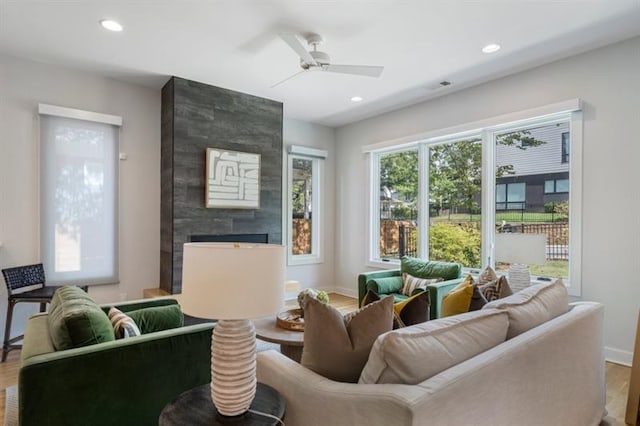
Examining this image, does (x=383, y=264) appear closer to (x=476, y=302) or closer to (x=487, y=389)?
(x=476, y=302)

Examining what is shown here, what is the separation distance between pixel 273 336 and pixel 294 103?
3479 mm

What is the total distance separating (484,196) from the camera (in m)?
4.23

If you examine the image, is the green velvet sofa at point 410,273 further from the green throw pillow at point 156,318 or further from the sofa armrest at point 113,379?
the sofa armrest at point 113,379

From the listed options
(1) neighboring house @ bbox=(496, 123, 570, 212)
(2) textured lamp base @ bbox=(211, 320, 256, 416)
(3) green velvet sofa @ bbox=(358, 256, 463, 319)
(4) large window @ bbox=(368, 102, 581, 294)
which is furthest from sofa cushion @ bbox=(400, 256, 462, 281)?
(2) textured lamp base @ bbox=(211, 320, 256, 416)

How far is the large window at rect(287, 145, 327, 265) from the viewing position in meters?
5.73

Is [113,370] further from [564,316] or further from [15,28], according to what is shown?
[15,28]

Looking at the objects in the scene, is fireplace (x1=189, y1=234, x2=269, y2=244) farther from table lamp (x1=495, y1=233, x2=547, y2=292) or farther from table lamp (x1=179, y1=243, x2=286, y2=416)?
table lamp (x1=179, y1=243, x2=286, y2=416)

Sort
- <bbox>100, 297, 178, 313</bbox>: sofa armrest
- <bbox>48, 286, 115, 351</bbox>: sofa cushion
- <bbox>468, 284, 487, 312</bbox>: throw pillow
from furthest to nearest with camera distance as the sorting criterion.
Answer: <bbox>100, 297, 178, 313</bbox>: sofa armrest
<bbox>468, 284, 487, 312</bbox>: throw pillow
<bbox>48, 286, 115, 351</bbox>: sofa cushion

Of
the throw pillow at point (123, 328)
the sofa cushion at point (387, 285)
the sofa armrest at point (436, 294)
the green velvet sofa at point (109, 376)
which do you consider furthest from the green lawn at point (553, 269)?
the throw pillow at point (123, 328)

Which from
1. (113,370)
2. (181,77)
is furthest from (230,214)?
(113,370)

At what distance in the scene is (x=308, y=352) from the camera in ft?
4.68

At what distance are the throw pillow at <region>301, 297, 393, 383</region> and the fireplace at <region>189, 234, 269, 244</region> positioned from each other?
123 inches

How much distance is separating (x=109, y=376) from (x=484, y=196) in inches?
157

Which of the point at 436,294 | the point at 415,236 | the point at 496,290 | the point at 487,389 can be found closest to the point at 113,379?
the point at 487,389
